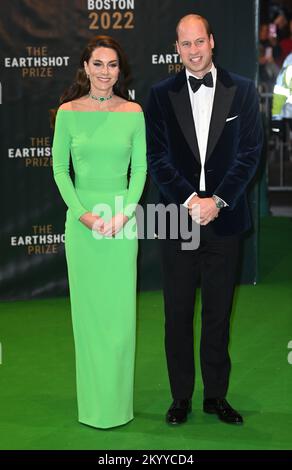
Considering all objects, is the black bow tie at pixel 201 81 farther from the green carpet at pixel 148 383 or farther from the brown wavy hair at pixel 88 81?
the green carpet at pixel 148 383

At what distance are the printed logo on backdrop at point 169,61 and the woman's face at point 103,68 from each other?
332 centimetres

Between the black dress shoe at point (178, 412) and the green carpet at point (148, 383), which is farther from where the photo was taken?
the black dress shoe at point (178, 412)

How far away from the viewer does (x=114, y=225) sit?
4754 mm

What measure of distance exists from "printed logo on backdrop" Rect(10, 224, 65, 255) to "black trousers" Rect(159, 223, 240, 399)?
3.13 meters

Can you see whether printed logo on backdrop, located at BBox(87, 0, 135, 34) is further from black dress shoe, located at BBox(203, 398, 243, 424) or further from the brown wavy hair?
black dress shoe, located at BBox(203, 398, 243, 424)

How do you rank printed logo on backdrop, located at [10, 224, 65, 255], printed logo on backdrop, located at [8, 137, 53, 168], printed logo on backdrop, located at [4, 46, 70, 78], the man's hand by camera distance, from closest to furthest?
1. the man's hand
2. printed logo on backdrop, located at [4, 46, 70, 78]
3. printed logo on backdrop, located at [8, 137, 53, 168]
4. printed logo on backdrop, located at [10, 224, 65, 255]

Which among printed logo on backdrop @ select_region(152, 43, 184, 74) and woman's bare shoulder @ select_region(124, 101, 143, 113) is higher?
printed logo on backdrop @ select_region(152, 43, 184, 74)

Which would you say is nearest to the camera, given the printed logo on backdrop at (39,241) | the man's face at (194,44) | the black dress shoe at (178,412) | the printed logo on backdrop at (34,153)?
the man's face at (194,44)

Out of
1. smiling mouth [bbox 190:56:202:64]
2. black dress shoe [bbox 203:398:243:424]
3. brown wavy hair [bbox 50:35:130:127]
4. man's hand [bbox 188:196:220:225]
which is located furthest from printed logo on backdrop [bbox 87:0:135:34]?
black dress shoe [bbox 203:398:243:424]

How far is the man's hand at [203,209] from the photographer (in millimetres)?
4797

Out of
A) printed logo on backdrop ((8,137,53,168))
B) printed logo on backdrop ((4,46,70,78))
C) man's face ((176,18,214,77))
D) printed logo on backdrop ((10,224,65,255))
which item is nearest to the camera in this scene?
man's face ((176,18,214,77))

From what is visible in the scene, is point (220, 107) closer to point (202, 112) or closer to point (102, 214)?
point (202, 112)

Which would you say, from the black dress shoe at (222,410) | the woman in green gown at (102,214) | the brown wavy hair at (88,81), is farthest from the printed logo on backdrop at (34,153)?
the black dress shoe at (222,410)

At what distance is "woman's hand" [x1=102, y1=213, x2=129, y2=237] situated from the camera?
4.75m
